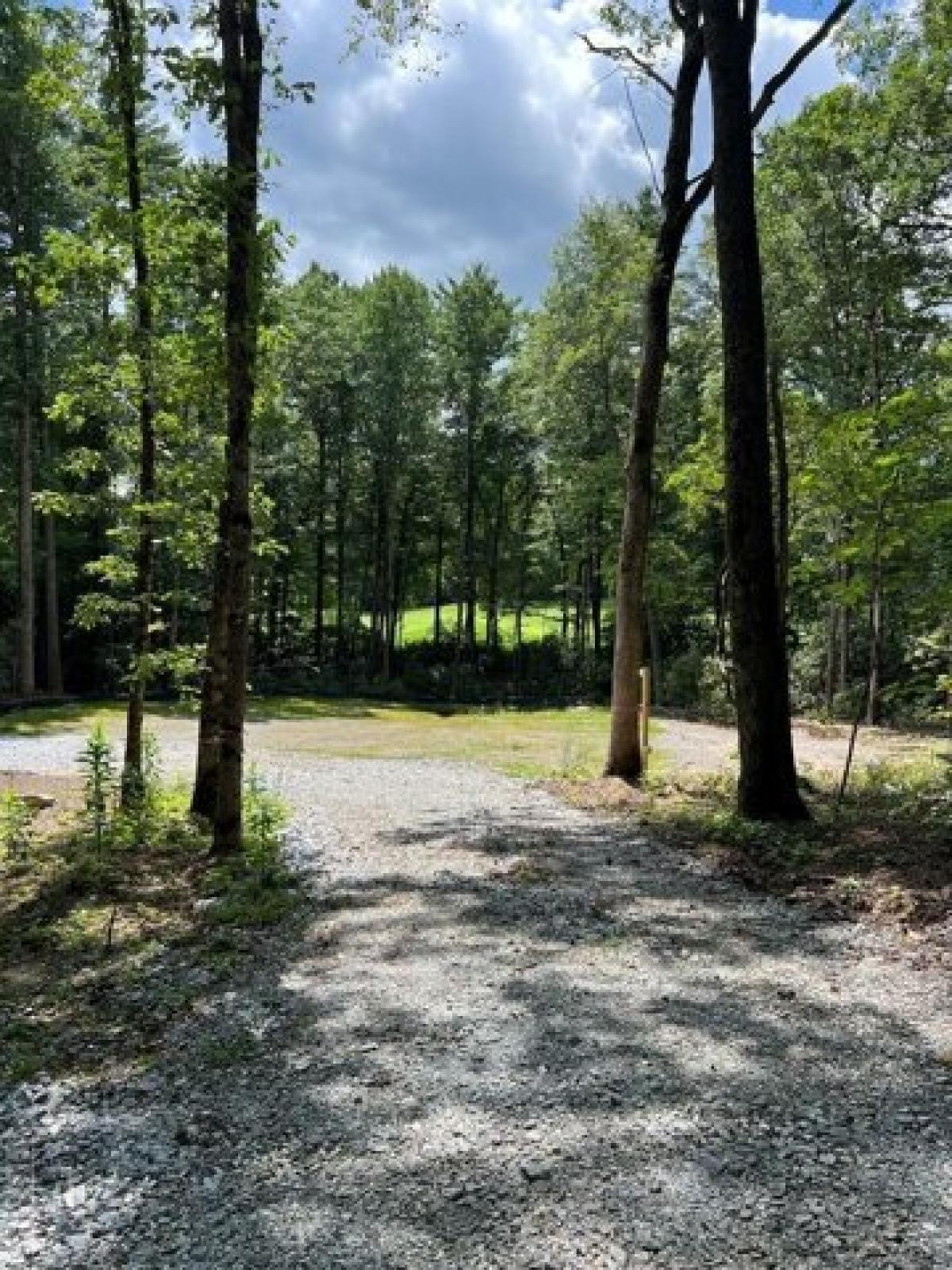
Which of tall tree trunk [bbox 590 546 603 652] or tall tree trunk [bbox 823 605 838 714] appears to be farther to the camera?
tall tree trunk [bbox 590 546 603 652]

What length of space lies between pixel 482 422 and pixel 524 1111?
32.5m

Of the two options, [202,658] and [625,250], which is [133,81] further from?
[625,250]

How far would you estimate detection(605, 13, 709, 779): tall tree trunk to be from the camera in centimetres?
1109

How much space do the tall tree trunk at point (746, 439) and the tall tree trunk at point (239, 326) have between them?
387 centimetres

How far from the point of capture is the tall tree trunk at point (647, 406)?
36.4 feet

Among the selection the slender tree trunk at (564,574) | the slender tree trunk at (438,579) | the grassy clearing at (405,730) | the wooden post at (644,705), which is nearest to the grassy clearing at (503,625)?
the slender tree trunk at (438,579)

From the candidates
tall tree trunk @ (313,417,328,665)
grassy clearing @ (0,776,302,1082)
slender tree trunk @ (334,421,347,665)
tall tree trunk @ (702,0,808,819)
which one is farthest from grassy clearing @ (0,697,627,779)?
slender tree trunk @ (334,421,347,665)

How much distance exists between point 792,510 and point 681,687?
9367 mm

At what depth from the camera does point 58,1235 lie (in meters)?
3.06

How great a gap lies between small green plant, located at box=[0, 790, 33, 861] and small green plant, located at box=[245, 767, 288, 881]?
1.87m

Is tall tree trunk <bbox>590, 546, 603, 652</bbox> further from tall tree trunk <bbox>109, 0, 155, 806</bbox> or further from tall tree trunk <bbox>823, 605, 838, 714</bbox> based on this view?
tall tree trunk <bbox>109, 0, 155, 806</bbox>

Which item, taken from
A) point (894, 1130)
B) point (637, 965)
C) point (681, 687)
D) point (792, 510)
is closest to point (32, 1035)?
point (637, 965)

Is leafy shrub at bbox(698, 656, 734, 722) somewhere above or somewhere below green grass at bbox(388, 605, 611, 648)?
below

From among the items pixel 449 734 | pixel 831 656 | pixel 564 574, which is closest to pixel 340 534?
pixel 564 574
